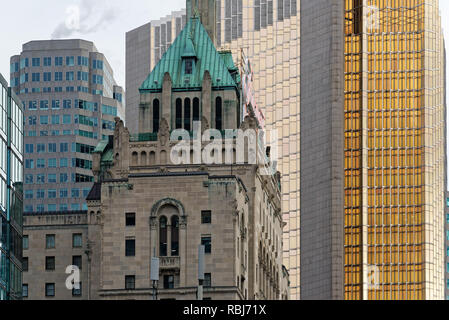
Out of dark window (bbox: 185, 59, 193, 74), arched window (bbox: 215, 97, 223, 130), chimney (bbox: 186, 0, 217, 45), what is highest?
chimney (bbox: 186, 0, 217, 45)

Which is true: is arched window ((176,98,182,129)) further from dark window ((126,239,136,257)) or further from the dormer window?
dark window ((126,239,136,257))

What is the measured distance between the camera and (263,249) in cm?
16588

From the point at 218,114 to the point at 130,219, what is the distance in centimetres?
2740

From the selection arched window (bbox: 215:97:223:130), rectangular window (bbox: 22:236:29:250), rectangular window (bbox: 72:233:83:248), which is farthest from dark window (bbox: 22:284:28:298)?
arched window (bbox: 215:97:223:130)

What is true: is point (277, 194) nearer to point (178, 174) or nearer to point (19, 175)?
point (178, 174)

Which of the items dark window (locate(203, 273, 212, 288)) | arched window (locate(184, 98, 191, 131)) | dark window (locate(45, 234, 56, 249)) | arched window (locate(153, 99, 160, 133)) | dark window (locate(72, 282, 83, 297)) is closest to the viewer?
dark window (locate(203, 273, 212, 288))

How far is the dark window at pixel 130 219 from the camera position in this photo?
14100 cm

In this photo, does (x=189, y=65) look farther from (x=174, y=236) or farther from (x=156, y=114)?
(x=174, y=236)

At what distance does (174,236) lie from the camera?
141 meters

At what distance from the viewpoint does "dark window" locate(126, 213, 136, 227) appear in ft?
463

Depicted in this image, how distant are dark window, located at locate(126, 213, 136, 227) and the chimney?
1750 inches

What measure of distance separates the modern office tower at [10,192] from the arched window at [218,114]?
51.3 m

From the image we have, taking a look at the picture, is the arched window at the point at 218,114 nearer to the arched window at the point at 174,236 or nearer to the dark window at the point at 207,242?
the arched window at the point at 174,236

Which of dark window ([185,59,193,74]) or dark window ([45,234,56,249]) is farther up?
dark window ([185,59,193,74])
